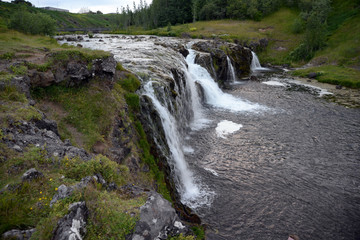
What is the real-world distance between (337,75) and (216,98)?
29.4 metres

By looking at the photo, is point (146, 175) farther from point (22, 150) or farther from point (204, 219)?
point (22, 150)

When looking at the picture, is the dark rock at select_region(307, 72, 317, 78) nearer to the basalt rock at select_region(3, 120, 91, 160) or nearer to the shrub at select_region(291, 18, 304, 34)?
the shrub at select_region(291, 18, 304, 34)

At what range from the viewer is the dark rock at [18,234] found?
15.8ft

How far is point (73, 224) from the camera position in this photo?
211 inches

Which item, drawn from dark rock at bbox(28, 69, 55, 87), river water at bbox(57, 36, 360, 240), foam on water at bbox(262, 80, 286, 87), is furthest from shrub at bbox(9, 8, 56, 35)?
foam on water at bbox(262, 80, 286, 87)

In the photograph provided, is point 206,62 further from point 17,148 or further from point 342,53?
point 342,53

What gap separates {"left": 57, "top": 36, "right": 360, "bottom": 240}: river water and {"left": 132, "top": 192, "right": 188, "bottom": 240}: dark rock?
501 centimetres

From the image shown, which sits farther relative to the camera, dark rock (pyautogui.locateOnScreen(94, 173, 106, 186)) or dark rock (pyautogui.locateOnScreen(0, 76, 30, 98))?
dark rock (pyautogui.locateOnScreen(0, 76, 30, 98))

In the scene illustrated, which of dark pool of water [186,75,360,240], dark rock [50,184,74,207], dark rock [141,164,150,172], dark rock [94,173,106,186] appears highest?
dark rock [50,184,74,207]

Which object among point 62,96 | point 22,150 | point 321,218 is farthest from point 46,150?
point 321,218

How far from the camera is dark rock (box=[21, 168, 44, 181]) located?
615 centimetres

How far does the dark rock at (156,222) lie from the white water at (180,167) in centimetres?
610

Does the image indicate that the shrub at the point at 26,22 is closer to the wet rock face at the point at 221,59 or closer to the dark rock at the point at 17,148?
the wet rock face at the point at 221,59

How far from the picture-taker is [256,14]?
9494 cm
